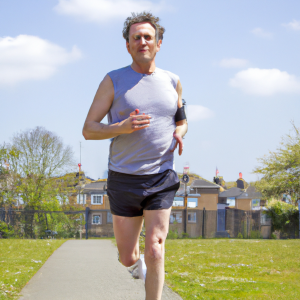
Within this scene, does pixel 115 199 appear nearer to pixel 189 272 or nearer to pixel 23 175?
pixel 189 272

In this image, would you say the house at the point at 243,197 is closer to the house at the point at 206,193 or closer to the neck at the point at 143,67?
the house at the point at 206,193

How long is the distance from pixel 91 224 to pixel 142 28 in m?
24.0

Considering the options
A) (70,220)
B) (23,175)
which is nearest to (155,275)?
(70,220)

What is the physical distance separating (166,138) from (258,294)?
2851 millimetres

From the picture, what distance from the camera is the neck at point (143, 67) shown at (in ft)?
9.41

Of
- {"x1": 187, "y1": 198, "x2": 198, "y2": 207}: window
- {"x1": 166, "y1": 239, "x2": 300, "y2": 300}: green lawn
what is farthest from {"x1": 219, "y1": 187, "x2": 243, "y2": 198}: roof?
{"x1": 166, "y1": 239, "x2": 300, "y2": 300}: green lawn

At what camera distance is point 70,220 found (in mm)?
25016

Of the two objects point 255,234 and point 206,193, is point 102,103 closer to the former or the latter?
point 255,234

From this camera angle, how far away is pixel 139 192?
2.70 meters

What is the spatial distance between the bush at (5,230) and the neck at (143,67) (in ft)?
75.1

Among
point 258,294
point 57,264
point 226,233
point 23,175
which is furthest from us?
point 23,175

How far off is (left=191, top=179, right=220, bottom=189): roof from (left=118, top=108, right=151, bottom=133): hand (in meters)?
53.4

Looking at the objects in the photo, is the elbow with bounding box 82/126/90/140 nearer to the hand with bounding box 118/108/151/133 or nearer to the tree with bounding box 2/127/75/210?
the hand with bounding box 118/108/151/133

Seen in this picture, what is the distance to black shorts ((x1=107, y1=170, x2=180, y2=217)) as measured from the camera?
270 centimetres
